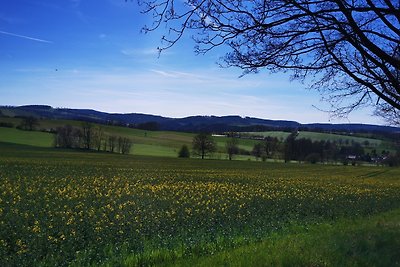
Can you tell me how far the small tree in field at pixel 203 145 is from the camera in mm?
96375

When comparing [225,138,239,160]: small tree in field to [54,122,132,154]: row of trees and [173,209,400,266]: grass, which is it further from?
[173,209,400,266]: grass

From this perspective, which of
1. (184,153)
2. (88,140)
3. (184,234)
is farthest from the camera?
(88,140)

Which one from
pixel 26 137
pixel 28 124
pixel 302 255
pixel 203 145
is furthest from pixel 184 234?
pixel 28 124

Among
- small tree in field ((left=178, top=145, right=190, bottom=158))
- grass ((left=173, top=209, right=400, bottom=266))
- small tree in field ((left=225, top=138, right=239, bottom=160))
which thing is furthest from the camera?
small tree in field ((left=225, top=138, right=239, bottom=160))

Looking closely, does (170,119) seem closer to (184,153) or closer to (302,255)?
(184,153)

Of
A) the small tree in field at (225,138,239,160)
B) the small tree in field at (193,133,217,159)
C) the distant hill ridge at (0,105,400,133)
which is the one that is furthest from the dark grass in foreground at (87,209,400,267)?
the distant hill ridge at (0,105,400,133)

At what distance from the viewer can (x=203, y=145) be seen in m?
96.3

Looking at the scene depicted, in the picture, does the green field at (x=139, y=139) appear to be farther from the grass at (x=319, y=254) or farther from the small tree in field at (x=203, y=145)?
the grass at (x=319, y=254)

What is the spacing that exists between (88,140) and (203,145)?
26.4 meters

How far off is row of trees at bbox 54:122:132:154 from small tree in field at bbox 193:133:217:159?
15.5m

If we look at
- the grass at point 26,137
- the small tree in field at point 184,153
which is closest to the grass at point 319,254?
the small tree in field at point 184,153

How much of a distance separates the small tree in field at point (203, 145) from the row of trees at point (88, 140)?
15.5 metres

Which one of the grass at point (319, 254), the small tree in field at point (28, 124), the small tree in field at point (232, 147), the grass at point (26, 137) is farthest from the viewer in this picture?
the small tree in field at point (28, 124)

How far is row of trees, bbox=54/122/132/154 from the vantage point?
92.4m
